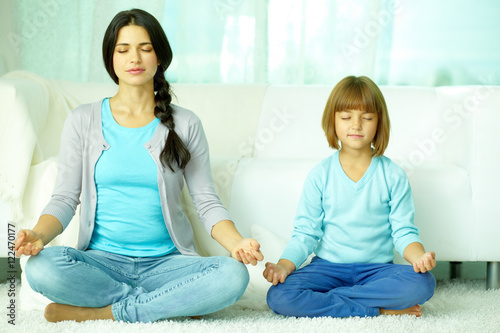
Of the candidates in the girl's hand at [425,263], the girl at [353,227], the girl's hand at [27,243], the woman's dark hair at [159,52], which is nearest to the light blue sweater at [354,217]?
the girl at [353,227]

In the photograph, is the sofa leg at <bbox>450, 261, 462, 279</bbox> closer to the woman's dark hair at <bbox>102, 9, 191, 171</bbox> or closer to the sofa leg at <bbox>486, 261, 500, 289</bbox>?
the sofa leg at <bbox>486, 261, 500, 289</bbox>

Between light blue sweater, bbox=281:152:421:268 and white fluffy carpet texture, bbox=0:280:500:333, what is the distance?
0.54 feet

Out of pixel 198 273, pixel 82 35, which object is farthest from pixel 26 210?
pixel 82 35

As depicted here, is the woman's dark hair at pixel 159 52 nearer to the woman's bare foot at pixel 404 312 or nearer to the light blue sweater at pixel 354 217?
the light blue sweater at pixel 354 217

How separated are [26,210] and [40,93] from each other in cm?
42

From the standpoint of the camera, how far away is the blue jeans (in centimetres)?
118

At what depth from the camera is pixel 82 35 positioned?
2807 mm

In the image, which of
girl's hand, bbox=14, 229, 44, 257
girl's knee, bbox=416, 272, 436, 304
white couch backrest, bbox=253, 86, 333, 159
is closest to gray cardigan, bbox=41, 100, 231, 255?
girl's hand, bbox=14, 229, 44, 257

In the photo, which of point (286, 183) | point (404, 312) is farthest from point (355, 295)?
point (286, 183)

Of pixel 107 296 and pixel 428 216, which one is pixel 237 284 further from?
pixel 428 216

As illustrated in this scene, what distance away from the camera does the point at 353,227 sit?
55.1 inches

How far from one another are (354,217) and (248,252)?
12.8 inches

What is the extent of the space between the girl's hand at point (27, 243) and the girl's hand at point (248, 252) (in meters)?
0.39

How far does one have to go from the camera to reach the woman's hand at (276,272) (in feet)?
4.23
